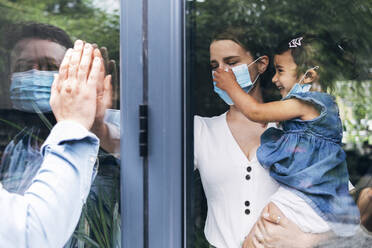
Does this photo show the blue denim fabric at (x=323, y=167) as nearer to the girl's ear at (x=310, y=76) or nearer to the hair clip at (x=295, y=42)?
the girl's ear at (x=310, y=76)

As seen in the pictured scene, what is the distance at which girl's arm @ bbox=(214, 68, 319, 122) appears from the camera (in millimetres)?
1538

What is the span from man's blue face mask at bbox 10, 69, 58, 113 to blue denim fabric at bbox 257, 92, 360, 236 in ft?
3.16

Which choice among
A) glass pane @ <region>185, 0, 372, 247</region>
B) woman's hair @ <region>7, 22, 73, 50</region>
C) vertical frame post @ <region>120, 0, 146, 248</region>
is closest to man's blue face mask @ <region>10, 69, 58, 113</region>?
woman's hair @ <region>7, 22, 73, 50</region>

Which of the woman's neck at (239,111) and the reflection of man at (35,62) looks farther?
the reflection of man at (35,62)

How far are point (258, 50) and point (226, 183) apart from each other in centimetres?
49

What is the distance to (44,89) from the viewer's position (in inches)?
70.3

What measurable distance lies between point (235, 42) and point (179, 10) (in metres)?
0.24

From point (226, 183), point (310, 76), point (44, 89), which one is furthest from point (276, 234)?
point (44, 89)

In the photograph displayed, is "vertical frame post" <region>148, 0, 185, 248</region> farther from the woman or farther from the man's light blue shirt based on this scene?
the man's light blue shirt

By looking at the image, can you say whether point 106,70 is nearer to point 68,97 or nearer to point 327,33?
point 68,97

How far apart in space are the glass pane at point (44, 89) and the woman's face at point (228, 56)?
1.25 feet

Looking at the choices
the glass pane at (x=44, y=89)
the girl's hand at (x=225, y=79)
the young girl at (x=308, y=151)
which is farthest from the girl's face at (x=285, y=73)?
the glass pane at (x=44, y=89)

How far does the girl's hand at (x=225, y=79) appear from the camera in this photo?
1612 mm

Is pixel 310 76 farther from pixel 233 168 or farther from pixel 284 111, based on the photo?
pixel 233 168
